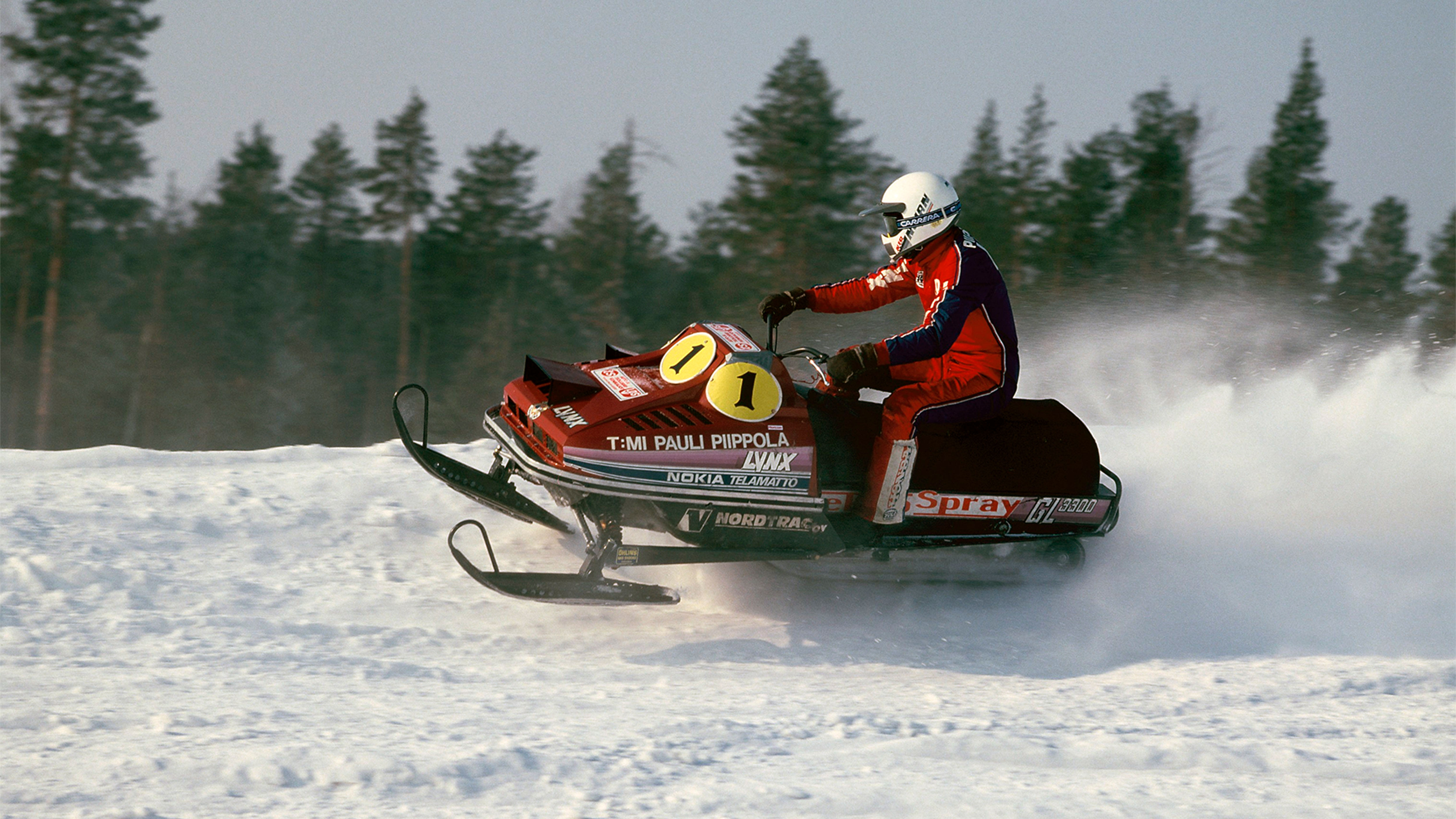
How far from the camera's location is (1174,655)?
16.2 ft

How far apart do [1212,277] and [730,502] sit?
28.2m

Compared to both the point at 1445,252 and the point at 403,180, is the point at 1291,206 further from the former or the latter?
the point at 403,180

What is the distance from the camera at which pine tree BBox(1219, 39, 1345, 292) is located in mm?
30109

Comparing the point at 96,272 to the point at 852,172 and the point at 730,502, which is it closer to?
the point at 852,172

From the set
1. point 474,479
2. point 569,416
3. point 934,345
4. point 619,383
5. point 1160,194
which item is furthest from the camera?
point 1160,194

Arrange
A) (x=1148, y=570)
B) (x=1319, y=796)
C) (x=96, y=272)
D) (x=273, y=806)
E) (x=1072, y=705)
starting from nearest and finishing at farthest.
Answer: (x=273, y=806) → (x=1319, y=796) → (x=1072, y=705) → (x=1148, y=570) → (x=96, y=272)

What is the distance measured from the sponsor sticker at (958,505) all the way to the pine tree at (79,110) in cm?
2802

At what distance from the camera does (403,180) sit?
116ft

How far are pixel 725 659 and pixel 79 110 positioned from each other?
2864cm

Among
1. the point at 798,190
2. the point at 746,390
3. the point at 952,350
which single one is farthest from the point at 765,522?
the point at 798,190

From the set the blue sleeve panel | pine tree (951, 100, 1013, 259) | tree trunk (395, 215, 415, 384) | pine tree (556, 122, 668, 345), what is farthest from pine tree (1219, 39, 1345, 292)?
the blue sleeve panel

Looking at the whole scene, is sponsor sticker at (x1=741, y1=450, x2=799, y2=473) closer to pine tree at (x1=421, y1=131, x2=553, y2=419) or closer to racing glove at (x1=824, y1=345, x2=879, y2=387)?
racing glove at (x1=824, y1=345, x2=879, y2=387)

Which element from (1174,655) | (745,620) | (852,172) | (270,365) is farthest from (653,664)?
(270,365)

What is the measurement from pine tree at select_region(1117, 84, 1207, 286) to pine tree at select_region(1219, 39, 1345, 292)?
4.06ft
